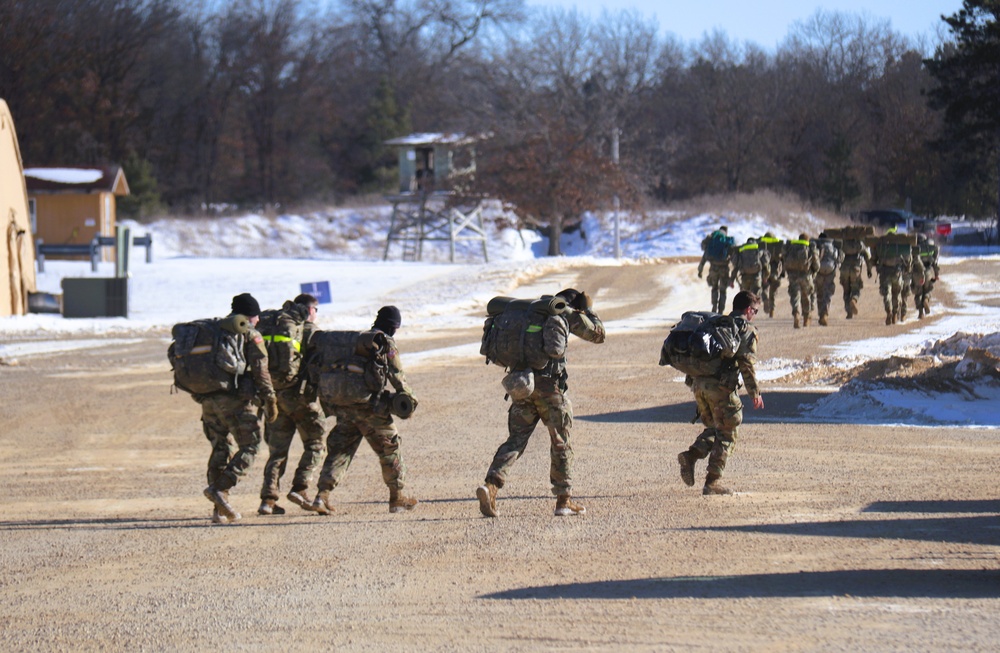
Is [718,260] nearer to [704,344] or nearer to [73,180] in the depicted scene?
[704,344]

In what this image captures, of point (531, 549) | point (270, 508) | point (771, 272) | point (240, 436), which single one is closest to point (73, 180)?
point (771, 272)

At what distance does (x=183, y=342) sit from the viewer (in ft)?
31.0

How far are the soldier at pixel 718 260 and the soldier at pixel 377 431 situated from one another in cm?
1469

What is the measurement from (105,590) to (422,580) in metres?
1.86

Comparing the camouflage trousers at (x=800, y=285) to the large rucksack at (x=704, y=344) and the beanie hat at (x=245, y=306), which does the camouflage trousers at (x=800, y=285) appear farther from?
the beanie hat at (x=245, y=306)

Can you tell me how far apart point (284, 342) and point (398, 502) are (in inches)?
58.8

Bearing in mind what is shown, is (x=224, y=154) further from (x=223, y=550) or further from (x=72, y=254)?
(x=223, y=550)

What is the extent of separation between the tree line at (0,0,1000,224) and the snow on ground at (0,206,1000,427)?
150 inches

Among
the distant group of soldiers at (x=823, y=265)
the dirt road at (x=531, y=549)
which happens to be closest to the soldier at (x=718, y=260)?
the distant group of soldiers at (x=823, y=265)

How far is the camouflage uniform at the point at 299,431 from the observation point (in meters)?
9.84

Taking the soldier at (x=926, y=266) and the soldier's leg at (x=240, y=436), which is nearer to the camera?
the soldier's leg at (x=240, y=436)

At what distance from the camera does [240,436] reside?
9.58 metres

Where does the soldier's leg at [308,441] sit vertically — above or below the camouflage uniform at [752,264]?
below

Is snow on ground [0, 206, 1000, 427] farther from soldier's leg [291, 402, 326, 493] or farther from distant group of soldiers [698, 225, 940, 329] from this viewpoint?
soldier's leg [291, 402, 326, 493]
